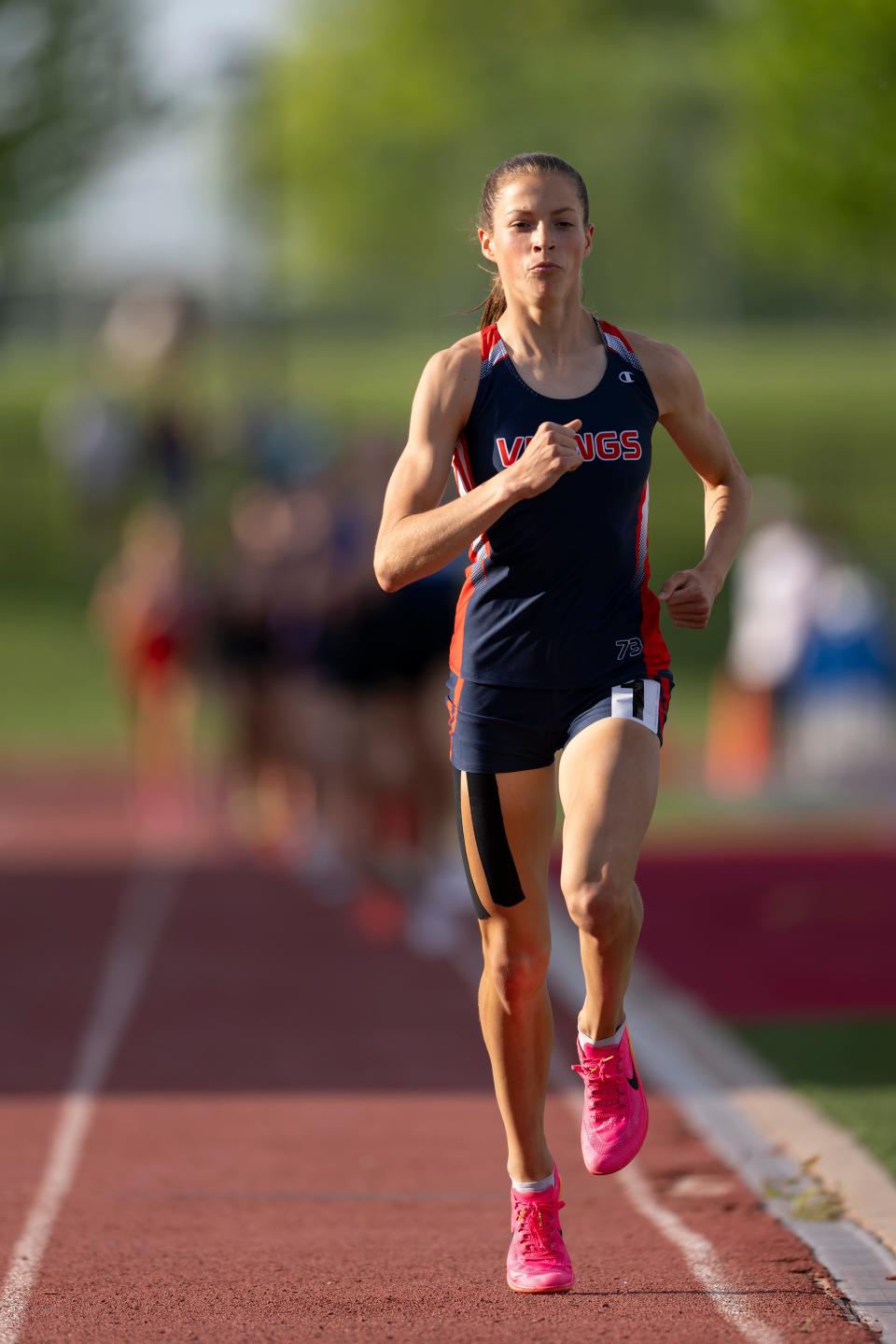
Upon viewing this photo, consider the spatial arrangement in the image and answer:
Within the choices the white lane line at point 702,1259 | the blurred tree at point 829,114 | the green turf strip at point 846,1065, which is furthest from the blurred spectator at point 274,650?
the white lane line at point 702,1259

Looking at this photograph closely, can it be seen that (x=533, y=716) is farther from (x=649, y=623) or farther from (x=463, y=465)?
(x=463, y=465)

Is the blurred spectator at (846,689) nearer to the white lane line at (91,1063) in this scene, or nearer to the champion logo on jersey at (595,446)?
the white lane line at (91,1063)

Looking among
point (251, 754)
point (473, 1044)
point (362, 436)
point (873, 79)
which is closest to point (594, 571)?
point (473, 1044)

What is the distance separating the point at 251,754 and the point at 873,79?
5.99 metres

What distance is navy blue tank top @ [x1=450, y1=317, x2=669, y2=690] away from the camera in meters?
4.61

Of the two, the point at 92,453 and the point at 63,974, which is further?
the point at 92,453

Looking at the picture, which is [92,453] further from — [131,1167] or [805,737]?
[131,1167]

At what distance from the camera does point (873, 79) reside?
39.2 feet

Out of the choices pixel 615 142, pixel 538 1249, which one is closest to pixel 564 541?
pixel 538 1249

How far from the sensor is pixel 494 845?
4723mm

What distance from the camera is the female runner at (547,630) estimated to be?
15.1ft

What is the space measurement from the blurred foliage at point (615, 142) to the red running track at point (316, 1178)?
601 cm

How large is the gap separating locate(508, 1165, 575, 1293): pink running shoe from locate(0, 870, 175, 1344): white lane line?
108 centimetres

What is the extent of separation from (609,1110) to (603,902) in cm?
49
